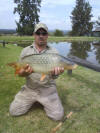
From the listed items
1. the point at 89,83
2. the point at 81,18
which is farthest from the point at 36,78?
the point at 81,18

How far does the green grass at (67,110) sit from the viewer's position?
118 inches

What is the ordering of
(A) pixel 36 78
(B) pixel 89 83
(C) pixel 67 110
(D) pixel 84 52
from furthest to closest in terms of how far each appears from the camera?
(D) pixel 84 52 → (B) pixel 89 83 → (C) pixel 67 110 → (A) pixel 36 78

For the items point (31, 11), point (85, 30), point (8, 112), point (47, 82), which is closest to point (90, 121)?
point (47, 82)

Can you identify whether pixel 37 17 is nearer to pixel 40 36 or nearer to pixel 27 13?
pixel 27 13

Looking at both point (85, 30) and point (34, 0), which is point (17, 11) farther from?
point (85, 30)

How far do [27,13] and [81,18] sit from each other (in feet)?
78.5

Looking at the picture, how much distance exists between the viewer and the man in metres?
3.24

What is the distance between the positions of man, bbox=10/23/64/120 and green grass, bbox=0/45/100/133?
0.17m

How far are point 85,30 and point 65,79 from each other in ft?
195

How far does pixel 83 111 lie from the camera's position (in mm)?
3619

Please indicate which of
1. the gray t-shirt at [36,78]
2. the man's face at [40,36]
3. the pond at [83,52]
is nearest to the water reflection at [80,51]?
the pond at [83,52]

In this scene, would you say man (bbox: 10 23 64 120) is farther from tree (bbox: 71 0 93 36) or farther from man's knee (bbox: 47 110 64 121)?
tree (bbox: 71 0 93 36)

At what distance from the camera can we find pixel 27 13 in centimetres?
4681

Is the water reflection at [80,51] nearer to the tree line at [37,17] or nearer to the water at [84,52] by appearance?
the water at [84,52]
